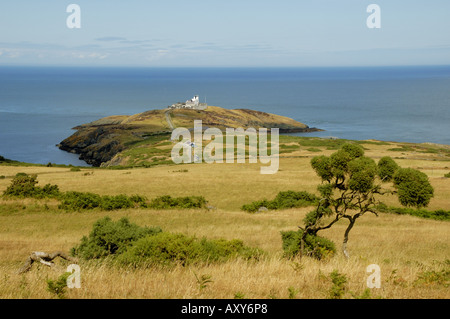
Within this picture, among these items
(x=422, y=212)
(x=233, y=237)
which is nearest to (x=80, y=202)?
(x=233, y=237)

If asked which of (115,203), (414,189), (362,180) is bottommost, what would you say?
(115,203)

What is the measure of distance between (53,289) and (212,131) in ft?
292

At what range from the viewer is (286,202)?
32.7 m

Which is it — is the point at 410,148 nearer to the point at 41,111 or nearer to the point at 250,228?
the point at 250,228

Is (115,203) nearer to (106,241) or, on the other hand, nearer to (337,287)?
(106,241)

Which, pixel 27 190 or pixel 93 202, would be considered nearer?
pixel 93 202

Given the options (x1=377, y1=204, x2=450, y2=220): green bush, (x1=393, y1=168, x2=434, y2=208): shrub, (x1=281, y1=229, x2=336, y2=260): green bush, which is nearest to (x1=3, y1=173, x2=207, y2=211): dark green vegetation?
(x1=377, y1=204, x2=450, y2=220): green bush

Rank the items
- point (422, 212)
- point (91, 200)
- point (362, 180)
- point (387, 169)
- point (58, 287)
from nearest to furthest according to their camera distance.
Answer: point (58, 287), point (362, 180), point (387, 169), point (422, 212), point (91, 200)

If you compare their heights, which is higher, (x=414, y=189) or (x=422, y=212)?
(x=414, y=189)

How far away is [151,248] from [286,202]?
73.8 feet

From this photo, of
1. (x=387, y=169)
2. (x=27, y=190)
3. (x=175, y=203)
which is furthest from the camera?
(x=27, y=190)

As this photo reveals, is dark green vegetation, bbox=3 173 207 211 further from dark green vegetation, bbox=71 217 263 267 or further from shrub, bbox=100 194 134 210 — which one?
dark green vegetation, bbox=71 217 263 267
